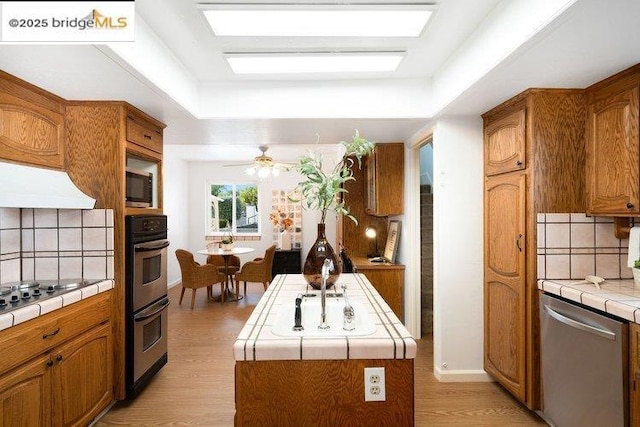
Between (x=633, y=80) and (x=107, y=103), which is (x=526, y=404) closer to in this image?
(x=633, y=80)

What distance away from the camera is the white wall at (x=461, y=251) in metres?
2.75

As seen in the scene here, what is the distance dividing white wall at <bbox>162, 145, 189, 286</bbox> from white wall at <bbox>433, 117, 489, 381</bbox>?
15.5 feet

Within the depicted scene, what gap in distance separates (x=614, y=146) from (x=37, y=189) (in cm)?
328

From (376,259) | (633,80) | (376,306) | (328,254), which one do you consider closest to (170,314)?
(376,259)

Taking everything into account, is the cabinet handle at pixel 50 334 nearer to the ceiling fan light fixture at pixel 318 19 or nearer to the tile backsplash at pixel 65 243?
the tile backsplash at pixel 65 243

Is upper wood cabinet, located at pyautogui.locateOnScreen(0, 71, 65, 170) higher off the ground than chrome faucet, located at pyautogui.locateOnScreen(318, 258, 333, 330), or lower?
higher

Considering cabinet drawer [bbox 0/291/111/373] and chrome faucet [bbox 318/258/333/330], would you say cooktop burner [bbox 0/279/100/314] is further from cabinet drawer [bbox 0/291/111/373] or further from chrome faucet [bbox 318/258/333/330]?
chrome faucet [bbox 318/258/333/330]

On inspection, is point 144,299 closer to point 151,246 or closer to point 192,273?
point 151,246

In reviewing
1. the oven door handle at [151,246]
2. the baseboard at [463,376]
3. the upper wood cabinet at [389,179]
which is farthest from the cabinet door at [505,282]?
the oven door handle at [151,246]

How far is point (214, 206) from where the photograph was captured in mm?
7215

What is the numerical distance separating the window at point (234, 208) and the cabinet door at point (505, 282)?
5239 mm

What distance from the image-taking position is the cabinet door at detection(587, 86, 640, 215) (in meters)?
1.86

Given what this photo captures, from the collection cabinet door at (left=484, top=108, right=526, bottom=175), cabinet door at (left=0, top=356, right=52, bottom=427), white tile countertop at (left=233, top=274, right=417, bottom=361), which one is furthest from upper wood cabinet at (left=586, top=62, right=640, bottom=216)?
cabinet door at (left=0, top=356, right=52, bottom=427)

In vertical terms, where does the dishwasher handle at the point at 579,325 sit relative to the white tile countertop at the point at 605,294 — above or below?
below
